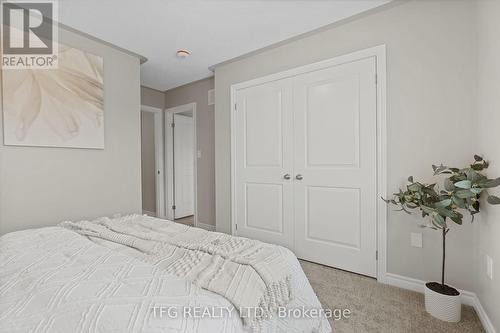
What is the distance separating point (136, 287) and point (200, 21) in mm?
2350

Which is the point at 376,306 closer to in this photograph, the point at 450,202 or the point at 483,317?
the point at 483,317

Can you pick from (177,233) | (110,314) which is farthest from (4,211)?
(110,314)

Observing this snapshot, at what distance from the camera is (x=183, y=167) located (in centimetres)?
477

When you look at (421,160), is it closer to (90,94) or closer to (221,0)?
(221,0)

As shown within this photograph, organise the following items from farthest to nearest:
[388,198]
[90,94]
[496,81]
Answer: [90,94] < [388,198] < [496,81]

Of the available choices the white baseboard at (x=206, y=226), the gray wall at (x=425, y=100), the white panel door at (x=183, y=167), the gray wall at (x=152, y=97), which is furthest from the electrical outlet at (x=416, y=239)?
the gray wall at (x=152, y=97)

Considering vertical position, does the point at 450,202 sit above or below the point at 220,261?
above

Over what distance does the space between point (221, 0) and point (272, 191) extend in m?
1.99

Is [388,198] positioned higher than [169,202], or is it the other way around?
[388,198]

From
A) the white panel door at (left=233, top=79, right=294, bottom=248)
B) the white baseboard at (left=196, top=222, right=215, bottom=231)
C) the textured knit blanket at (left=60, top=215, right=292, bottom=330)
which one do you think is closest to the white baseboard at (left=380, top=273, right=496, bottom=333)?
the white panel door at (left=233, top=79, right=294, bottom=248)

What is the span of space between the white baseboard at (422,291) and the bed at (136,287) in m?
1.08

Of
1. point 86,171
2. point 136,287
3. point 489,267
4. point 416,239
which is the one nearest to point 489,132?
point 489,267

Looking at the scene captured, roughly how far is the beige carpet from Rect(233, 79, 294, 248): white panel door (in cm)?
72

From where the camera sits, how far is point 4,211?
2.00 m
